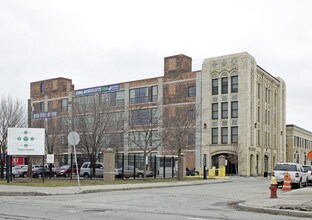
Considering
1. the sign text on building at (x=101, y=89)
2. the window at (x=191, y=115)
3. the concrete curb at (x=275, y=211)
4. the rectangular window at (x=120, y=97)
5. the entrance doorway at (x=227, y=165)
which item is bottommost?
the entrance doorway at (x=227, y=165)

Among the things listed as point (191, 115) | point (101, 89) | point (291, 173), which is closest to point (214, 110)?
point (191, 115)

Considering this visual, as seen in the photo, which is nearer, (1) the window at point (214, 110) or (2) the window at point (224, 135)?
(2) the window at point (224, 135)

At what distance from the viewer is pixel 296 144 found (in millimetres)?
89000

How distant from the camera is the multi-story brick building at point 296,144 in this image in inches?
3398

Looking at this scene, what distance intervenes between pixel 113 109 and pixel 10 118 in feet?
35.8

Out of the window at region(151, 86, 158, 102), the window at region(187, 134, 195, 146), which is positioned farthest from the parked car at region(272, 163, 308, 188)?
the window at region(151, 86, 158, 102)

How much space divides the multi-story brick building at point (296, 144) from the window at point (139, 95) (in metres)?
32.1

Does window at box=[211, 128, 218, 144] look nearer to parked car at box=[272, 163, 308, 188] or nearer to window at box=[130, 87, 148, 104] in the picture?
window at box=[130, 87, 148, 104]

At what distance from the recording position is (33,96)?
87.6 m

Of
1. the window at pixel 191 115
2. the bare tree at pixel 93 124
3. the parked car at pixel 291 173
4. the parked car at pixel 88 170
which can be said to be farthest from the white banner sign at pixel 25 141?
the window at pixel 191 115

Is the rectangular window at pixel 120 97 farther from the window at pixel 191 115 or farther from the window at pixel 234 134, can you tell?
the window at pixel 234 134

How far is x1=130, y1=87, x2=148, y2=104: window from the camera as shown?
230 ft

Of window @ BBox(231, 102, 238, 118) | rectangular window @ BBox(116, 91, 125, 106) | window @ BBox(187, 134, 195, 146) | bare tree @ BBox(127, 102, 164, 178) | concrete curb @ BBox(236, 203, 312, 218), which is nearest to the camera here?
concrete curb @ BBox(236, 203, 312, 218)

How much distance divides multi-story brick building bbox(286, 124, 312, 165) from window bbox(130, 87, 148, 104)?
32136 millimetres
